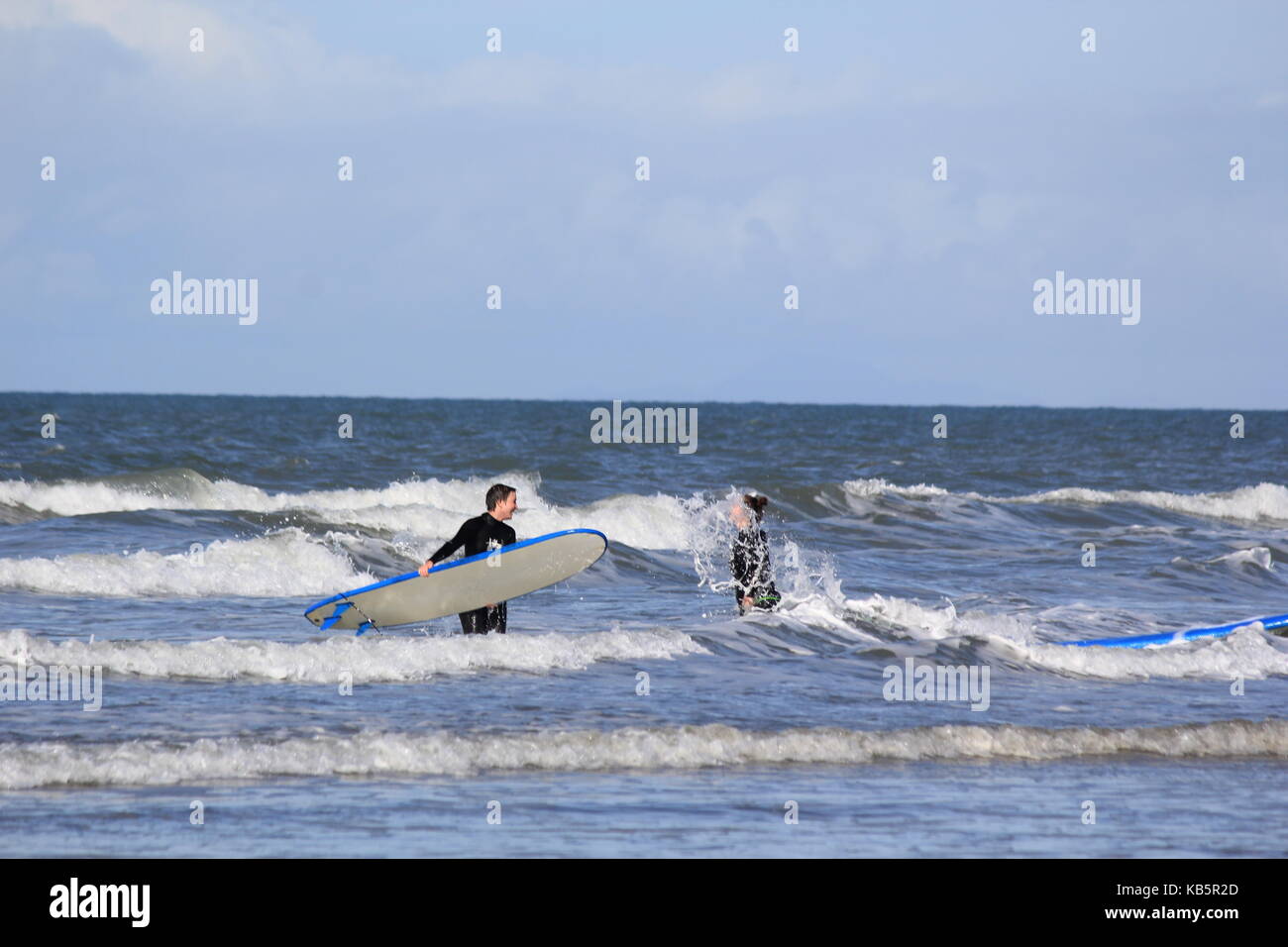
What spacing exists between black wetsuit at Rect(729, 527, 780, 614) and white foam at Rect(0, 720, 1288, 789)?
450cm

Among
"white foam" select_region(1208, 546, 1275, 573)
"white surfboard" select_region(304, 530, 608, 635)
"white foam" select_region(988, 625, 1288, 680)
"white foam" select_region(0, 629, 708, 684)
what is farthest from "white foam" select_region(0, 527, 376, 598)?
"white foam" select_region(1208, 546, 1275, 573)

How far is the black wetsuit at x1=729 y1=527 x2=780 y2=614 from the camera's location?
13625 millimetres

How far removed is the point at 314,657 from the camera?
35.6 feet

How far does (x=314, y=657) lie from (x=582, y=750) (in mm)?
3252

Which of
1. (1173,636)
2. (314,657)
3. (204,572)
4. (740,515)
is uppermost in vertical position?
(740,515)

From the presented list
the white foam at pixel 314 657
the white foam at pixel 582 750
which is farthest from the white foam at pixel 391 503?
the white foam at pixel 582 750

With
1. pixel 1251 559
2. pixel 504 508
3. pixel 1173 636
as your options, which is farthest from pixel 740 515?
pixel 1251 559

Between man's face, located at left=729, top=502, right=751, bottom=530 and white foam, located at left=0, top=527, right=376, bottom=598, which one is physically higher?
man's face, located at left=729, top=502, right=751, bottom=530

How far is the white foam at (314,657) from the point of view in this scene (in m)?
10.6

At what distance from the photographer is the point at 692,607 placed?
16.0 m

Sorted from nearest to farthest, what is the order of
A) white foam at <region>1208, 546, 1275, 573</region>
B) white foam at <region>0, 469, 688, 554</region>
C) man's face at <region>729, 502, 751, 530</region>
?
1. man's face at <region>729, 502, 751, 530</region>
2. white foam at <region>1208, 546, 1275, 573</region>
3. white foam at <region>0, 469, 688, 554</region>

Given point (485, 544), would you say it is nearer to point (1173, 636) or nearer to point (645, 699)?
point (645, 699)

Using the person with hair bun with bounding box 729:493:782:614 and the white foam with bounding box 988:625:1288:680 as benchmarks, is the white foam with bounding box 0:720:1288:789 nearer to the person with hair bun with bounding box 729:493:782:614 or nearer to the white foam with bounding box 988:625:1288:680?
the white foam with bounding box 988:625:1288:680

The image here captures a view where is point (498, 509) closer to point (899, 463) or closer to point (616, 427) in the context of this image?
point (899, 463)
